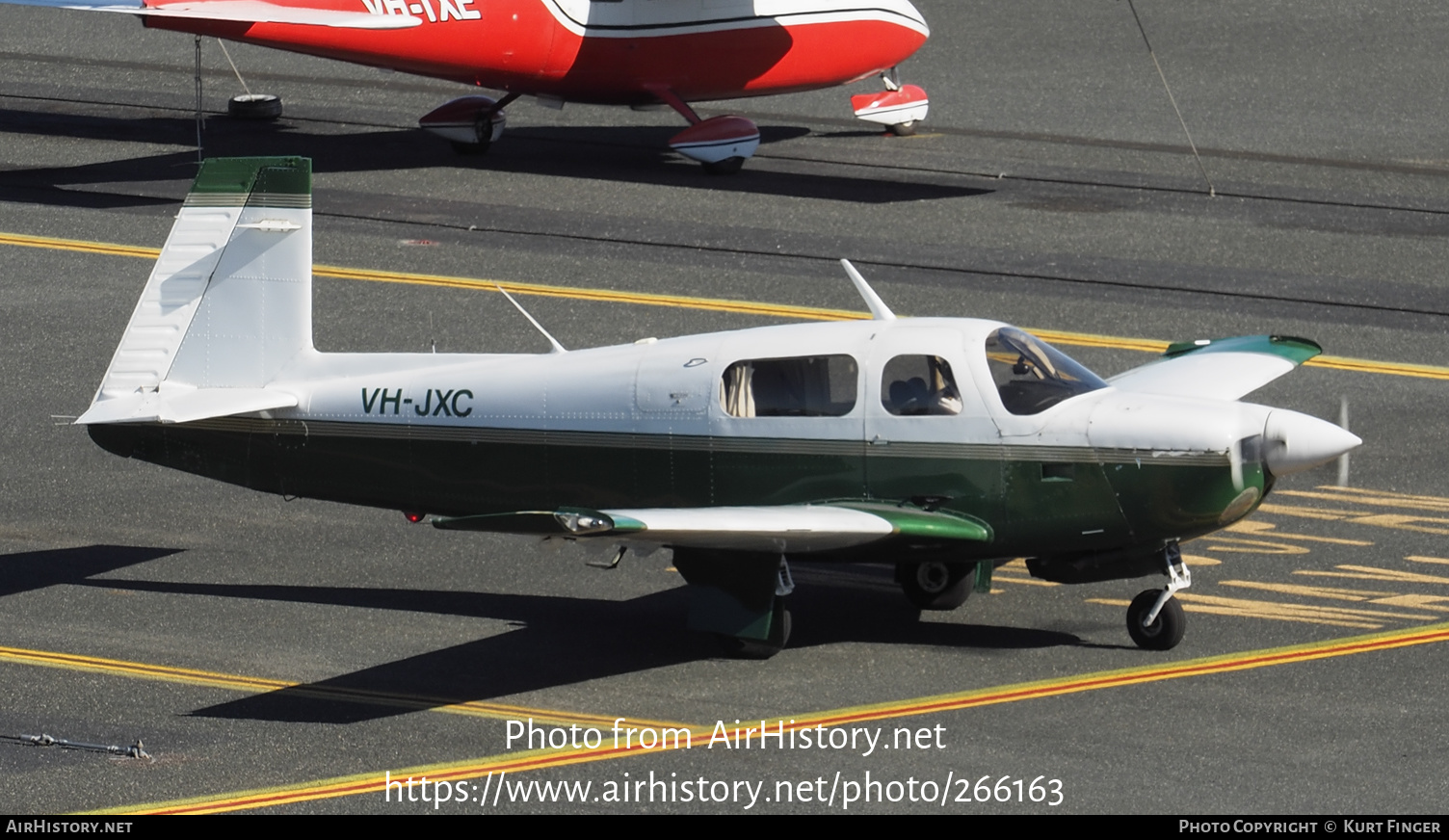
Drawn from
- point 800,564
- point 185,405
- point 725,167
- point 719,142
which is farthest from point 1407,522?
point 725,167

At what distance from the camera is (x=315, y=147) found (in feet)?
96.5

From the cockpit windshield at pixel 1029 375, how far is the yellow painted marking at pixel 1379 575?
9.28 feet

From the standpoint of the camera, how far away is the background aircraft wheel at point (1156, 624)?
14.1 meters

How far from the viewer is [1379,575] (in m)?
15.5

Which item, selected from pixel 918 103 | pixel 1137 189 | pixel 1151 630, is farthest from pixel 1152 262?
pixel 1151 630

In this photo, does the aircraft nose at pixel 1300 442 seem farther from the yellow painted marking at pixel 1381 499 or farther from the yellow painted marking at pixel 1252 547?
the yellow painted marking at pixel 1381 499

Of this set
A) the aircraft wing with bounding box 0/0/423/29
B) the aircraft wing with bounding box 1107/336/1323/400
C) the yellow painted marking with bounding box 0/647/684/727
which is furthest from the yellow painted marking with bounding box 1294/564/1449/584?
the aircraft wing with bounding box 0/0/423/29

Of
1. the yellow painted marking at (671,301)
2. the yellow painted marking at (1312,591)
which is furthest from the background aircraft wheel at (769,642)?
the yellow painted marking at (671,301)

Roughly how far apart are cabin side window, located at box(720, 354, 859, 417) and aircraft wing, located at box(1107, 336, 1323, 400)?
2545 mm

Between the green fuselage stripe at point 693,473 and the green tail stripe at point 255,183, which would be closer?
the green fuselage stripe at point 693,473

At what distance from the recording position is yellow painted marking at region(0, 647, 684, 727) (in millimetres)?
13312

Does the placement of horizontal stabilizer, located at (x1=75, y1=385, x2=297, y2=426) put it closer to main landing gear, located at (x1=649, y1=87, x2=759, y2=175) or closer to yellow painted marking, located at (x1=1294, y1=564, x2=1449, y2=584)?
yellow painted marking, located at (x1=1294, y1=564, x2=1449, y2=584)
